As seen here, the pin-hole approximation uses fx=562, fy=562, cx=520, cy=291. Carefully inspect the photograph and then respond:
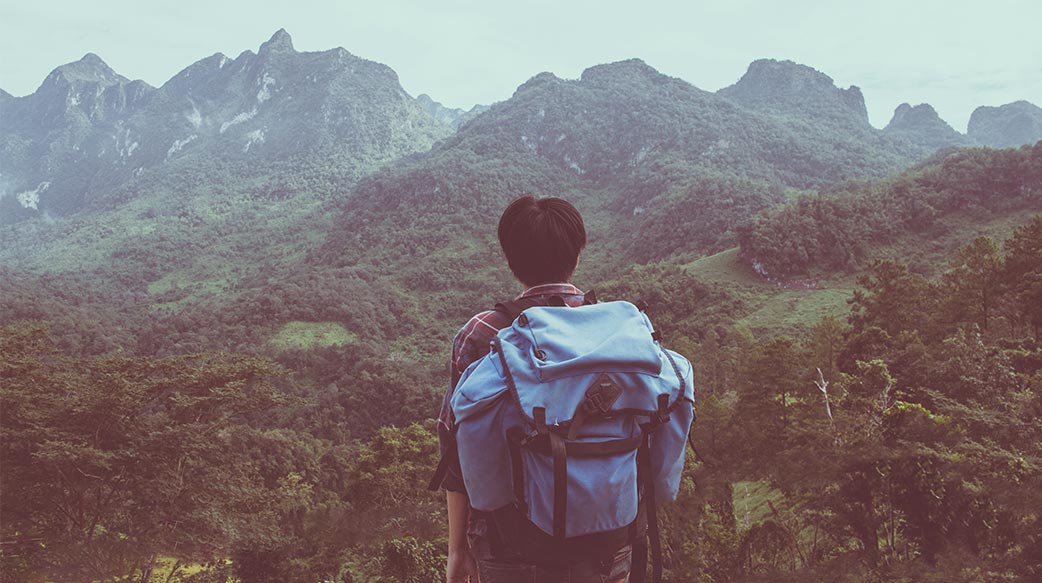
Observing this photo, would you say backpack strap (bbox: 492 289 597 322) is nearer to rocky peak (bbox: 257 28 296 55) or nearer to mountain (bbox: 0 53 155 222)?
mountain (bbox: 0 53 155 222)

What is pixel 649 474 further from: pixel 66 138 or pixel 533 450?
pixel 66 138

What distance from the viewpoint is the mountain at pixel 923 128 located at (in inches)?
5438

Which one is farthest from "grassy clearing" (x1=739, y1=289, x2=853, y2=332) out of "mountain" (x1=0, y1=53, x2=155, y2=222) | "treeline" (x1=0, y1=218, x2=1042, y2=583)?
"mountain" (x1=0, y1=53, x2=155, y2=222)

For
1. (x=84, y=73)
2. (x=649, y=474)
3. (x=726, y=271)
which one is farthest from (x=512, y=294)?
(x=84, y=73)

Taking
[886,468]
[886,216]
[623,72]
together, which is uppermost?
[623,72]

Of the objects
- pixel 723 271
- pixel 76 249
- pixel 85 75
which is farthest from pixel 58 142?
pixel 723 271

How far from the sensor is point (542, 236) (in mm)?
1555

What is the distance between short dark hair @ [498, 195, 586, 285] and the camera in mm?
1553

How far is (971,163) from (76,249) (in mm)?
142915

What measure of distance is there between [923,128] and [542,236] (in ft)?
608

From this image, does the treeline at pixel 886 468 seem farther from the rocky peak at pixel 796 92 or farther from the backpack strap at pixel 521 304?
the rocky peak at pixel 796 92

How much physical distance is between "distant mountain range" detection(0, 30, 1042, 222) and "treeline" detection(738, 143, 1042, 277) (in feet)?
170

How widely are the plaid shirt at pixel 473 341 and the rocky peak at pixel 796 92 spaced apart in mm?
162120

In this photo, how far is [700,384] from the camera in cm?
2466
